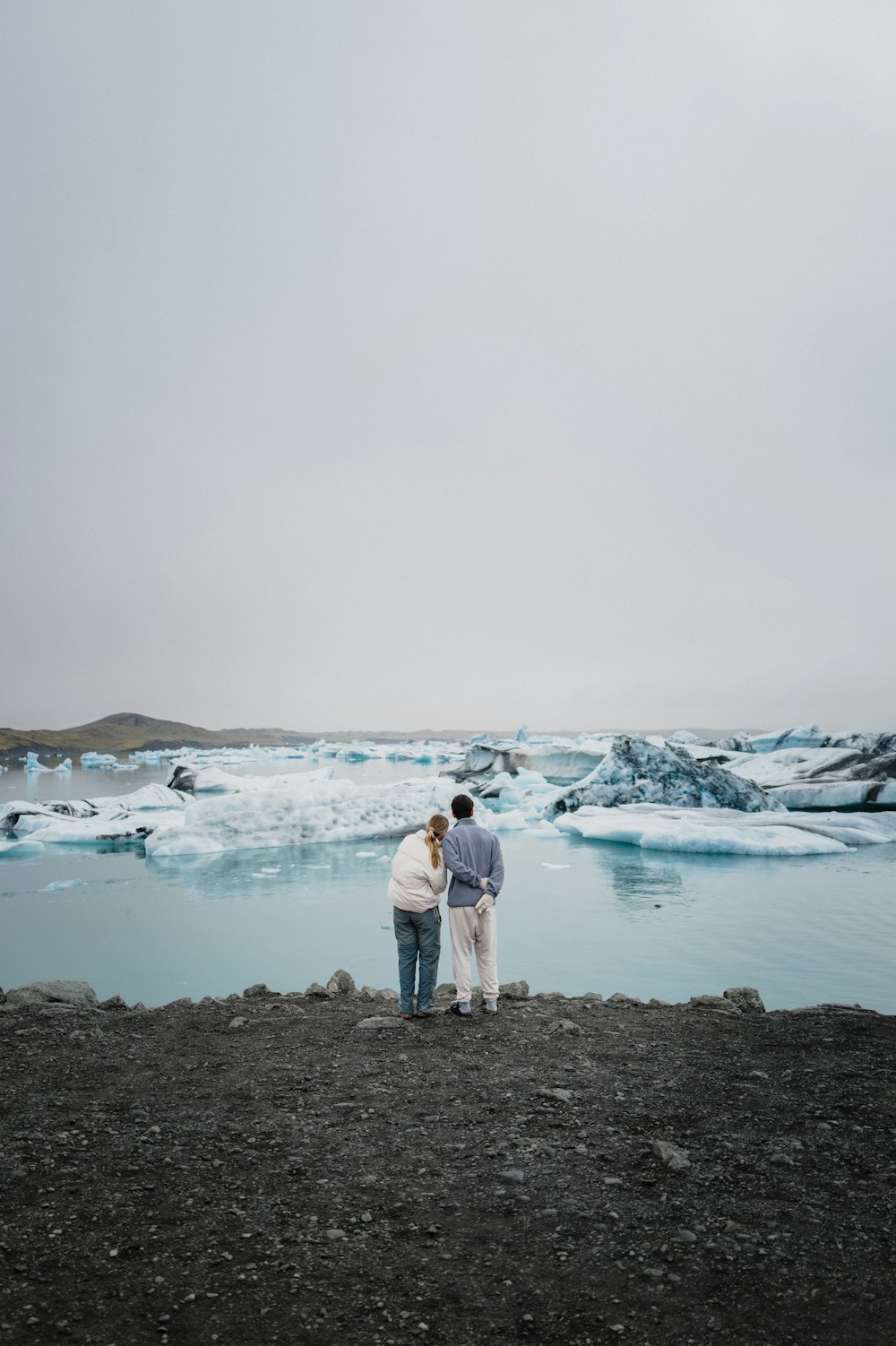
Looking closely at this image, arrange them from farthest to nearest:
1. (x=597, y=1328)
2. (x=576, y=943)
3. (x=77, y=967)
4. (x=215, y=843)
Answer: (x=215, y=843), (x=576, y=943), (x=77, y=967), (x=597, y=1328)

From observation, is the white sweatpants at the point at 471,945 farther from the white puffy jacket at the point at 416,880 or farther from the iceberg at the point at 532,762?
the iceberg at the point at 532,762

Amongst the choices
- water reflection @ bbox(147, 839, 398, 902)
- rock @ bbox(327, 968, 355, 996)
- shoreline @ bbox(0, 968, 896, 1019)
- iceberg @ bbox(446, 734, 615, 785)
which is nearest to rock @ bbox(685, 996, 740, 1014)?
shoreline @ bbox(0, 968, 896, 1019)

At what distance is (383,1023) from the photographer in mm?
5891

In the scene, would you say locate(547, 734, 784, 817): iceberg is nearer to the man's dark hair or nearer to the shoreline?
the shoreline

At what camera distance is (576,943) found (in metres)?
11.0

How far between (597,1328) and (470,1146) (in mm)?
1407

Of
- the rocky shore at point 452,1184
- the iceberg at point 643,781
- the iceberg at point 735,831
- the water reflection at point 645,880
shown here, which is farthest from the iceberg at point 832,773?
the rocky shore at point 452,1184

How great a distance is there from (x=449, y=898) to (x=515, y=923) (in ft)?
21.9

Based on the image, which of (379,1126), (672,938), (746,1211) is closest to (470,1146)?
(379,1126)

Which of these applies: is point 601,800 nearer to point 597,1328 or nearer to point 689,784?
point 689,784

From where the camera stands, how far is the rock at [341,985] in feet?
23.7

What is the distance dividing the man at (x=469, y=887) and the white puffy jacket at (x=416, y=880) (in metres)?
0.12

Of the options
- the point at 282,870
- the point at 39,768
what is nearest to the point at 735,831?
the point at 282,870

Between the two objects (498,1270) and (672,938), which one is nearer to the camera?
(498,1270)
